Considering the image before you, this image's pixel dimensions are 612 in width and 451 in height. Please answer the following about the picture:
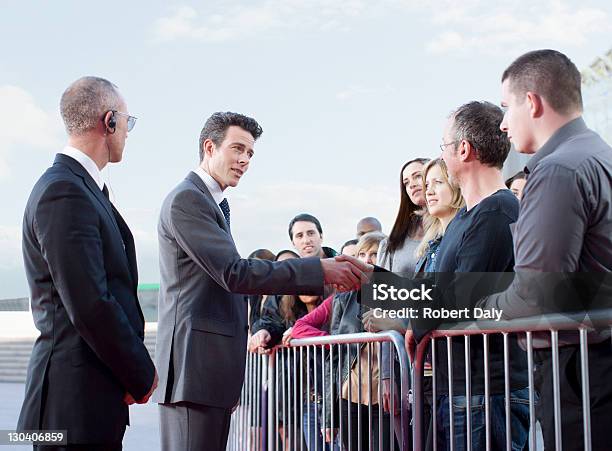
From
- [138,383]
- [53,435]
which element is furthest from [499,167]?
[53,435]

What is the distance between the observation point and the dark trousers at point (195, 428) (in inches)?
142

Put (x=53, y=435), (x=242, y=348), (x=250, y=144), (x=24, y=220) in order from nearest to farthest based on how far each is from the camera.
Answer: (x=53, y=435), (x=24, y=220), (x=242, y=348), (x=250, y=144)

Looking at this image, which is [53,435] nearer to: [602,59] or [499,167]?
[499,167]

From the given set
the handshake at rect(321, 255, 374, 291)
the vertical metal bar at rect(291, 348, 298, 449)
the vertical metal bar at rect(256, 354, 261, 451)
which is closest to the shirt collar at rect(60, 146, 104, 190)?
the handshake at rect(321, 255, 374, 291)

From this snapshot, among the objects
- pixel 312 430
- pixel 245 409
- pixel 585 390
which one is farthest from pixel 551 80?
pixel 245 409

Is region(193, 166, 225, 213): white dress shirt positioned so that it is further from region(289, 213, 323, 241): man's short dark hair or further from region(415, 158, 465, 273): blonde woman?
region(289, 213, 323, 241): man's short dark hair

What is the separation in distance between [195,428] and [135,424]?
7.90m

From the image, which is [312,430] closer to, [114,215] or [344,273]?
[344,273]

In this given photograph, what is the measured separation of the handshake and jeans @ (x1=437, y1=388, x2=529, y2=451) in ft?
2.80

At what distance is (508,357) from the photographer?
272 centimetres

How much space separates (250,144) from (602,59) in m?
19.7

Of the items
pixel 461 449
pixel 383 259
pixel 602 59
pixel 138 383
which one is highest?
pixel 602 59

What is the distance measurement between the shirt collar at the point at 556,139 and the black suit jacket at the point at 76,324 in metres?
1.40

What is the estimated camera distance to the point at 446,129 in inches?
138
